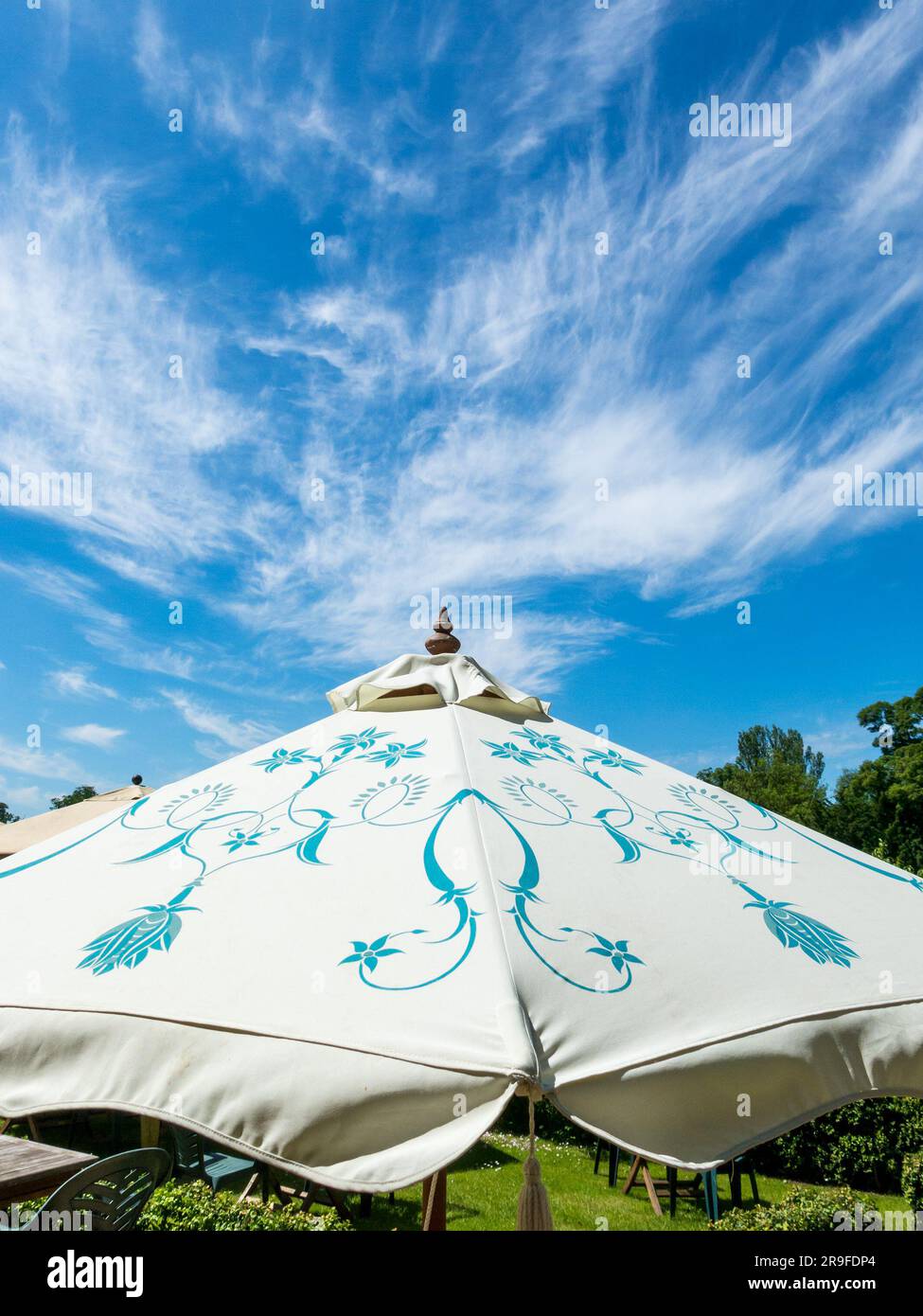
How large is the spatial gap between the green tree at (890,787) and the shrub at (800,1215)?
2440cm

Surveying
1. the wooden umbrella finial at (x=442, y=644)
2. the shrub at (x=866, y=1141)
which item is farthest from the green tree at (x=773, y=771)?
the wooden umbrella finial at (x=442, y=644)

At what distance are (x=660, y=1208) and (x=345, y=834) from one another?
6.42 m

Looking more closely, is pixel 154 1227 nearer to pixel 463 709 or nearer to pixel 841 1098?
pixel 463 709

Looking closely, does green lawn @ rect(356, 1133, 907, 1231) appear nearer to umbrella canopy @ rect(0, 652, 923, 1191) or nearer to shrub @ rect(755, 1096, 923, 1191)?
shrub @ rect(755, 1096, 923, 1191)

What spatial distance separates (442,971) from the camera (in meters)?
1.80

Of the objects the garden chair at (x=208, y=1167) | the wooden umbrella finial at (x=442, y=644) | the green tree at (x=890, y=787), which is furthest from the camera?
the green tree at (x=890, y=787)

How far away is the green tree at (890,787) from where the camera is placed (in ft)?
88.3

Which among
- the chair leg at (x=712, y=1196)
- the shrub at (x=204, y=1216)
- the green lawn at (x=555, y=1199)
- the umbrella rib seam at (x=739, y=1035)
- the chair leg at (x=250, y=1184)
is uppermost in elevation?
the umbrella rib seam at (x=739, y=1035)

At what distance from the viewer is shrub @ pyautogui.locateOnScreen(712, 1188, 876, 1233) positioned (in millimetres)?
3691

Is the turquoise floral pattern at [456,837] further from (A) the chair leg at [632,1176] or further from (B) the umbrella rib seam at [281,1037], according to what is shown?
(A) the chair leg at [632,1176]

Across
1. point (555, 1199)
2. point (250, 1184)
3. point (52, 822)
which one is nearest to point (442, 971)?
point (250, 1184)

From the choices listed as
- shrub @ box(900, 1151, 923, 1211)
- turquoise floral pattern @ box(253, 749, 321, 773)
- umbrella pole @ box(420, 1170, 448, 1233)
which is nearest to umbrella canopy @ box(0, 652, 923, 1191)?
turquoise floral pattern @ box(253, 749, 321, 773)

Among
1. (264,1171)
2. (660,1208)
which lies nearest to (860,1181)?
(660,1208)

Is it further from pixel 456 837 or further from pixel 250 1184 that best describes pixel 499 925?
pixel 250 1184
